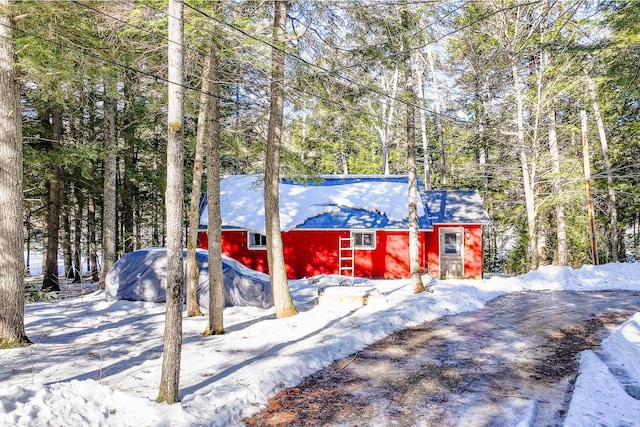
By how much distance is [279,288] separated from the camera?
9.84 meters

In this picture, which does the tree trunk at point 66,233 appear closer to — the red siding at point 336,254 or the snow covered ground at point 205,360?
the red siding at point 336,254

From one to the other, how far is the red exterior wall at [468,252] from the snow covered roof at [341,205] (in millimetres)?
520

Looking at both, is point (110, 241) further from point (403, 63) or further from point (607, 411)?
point (607, 411)

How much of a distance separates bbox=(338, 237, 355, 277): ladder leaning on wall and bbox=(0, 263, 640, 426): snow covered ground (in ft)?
18.2

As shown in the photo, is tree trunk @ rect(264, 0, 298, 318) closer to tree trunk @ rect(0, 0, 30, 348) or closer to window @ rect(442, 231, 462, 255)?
tree trunk @ rect(0, 0, 30, 348)

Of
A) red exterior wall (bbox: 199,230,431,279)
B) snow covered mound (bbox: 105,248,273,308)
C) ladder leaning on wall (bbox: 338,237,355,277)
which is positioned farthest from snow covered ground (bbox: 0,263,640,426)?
ladder leaning on wall (bbox: 338,237,355,277)

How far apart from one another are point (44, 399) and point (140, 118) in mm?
14071

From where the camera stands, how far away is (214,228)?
8.80 m

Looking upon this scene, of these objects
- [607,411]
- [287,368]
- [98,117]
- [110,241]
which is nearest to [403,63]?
[287,368]

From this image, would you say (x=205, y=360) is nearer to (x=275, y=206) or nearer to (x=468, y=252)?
(x=275, y=206)

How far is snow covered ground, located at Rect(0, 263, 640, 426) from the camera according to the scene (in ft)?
14.1

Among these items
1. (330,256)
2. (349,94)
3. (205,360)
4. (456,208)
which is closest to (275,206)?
(349,94)

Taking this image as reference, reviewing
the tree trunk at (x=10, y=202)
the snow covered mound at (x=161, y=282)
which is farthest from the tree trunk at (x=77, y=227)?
the tree trunk at (x=10, y=202)

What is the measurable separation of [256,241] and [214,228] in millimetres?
10290
